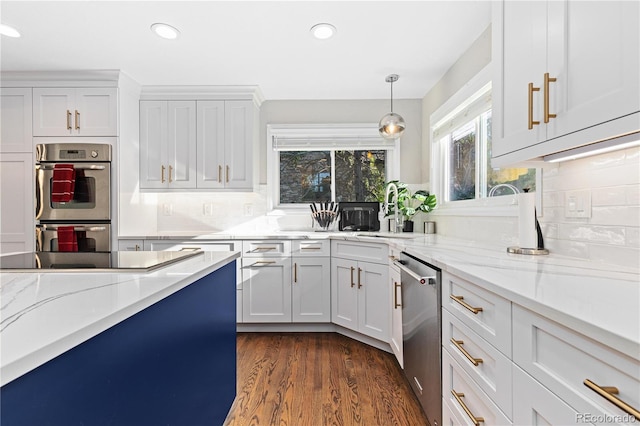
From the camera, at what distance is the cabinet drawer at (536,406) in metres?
0.70

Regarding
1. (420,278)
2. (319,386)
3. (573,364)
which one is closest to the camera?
(573,364)

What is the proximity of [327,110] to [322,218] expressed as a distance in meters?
1.18

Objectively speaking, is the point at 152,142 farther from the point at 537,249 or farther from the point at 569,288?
the point at 569,288

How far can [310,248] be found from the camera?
302cm

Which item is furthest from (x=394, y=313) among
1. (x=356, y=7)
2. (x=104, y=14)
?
(x=104, y=14)

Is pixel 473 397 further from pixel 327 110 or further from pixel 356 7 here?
pixel 327 110

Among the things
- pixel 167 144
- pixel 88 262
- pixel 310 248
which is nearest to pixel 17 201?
pixel 167 144

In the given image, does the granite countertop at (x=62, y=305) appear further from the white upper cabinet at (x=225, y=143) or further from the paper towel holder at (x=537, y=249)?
the white upper cabinet at (x=225, y=143)

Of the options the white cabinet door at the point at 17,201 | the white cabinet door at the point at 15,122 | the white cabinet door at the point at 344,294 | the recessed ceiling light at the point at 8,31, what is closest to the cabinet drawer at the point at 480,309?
the white cabinet door at the point at 344,294

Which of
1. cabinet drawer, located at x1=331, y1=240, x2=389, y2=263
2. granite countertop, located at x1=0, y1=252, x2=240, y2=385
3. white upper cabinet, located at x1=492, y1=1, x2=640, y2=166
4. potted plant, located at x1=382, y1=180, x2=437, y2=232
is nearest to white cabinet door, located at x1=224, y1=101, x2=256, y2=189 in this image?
cabinet drawer, located at x1=331, y1=240, x2=389, y2=263

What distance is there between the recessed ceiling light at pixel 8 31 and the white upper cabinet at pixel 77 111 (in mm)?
637

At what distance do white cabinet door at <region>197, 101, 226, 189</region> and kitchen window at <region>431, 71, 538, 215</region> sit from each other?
6.77ft

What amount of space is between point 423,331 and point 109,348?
141 centimetres

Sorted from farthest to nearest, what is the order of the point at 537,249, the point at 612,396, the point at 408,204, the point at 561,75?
the point at 408,204
the point at 537,249
the point at 561,75
the point at 612,396
